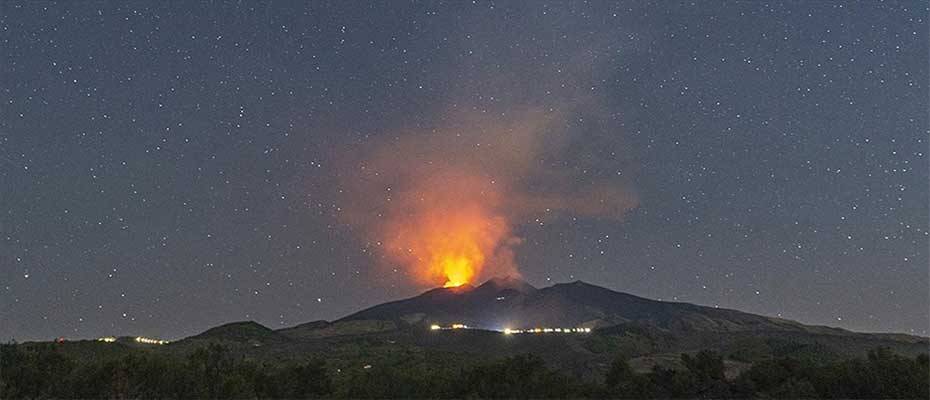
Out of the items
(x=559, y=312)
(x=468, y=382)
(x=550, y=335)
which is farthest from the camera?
(x=559, y=312)

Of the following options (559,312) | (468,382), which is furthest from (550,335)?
(468,382)

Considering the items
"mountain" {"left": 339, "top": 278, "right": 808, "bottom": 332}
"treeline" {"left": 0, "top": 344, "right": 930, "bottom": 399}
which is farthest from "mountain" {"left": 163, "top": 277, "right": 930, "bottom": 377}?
"treeline" {"left": 0, "top": 344, "right": 930, "bottom": 399}

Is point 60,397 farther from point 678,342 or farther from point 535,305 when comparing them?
point 535,305

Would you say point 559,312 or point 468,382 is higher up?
point 559,312

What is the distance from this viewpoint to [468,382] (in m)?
27.9

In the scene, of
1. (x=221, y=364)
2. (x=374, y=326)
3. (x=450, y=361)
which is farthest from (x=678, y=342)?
(x=221, y=364)

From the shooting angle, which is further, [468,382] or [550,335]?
[550,335]

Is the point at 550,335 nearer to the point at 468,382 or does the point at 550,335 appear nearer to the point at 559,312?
the point at 559,312

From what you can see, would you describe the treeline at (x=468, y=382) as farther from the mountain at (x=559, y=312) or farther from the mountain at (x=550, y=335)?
the mountain at (x=559, y=312)

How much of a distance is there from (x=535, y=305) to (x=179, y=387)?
15705 cm

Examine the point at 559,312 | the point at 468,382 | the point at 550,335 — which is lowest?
the point at 468,382

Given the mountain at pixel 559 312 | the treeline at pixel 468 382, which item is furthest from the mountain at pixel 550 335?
the treeline at pixel 468 382

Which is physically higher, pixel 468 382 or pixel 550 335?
pixel 550 335

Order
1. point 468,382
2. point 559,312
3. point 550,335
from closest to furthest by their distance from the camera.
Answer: point 468,382
point 550,335
point 559,312
